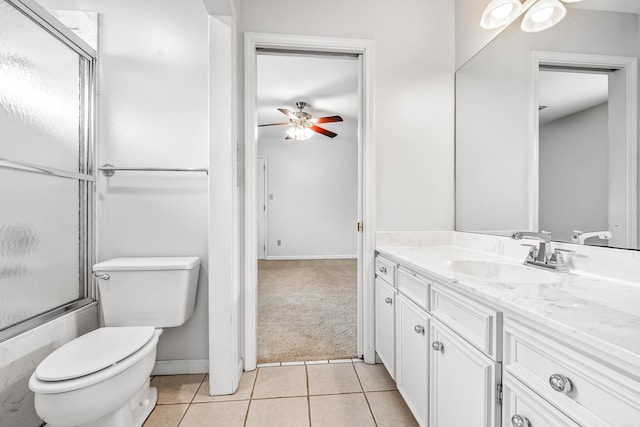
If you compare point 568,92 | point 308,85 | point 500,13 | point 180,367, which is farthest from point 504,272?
point 308,85

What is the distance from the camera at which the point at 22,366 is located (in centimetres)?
120

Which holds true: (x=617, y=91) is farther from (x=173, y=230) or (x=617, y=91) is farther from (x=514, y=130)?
(x=173, y=230)

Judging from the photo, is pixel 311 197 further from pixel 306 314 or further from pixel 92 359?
pixel 92 359

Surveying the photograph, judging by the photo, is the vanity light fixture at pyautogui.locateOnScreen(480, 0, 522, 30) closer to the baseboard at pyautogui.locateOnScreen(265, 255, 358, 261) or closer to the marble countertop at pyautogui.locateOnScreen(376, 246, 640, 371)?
the marble countertop at pyautogui.locateOnScreen(376, 246, 640, 371)

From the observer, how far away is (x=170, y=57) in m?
1.74

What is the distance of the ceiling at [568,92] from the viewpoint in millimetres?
1050

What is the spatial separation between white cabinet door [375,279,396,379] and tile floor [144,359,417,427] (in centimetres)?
Result: 16

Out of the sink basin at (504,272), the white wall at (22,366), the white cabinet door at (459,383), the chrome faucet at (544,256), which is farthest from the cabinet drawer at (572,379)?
the white wall at (22,366)

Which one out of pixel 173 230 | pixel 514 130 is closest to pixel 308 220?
pixel 173 230

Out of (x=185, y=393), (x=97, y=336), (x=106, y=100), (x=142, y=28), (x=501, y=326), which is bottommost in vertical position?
(x=185, y=393)

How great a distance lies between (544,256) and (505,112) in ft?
2.65

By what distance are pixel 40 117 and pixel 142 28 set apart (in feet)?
2.63

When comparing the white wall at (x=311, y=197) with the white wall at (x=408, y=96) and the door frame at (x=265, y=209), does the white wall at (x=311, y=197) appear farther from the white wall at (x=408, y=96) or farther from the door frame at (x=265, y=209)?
the white wall at (x=408, y=96)

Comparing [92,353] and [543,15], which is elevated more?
A: [543,15]
